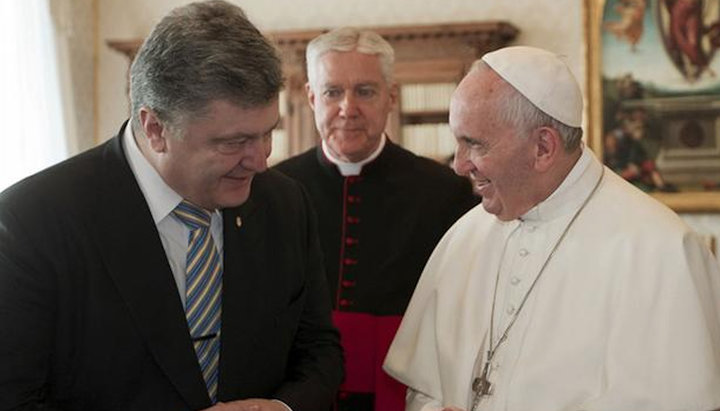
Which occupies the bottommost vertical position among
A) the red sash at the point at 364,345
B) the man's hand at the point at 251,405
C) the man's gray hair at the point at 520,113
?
the red sash at the point at 364,345

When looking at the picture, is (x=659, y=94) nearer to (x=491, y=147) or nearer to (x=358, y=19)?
(x=358, y=19)

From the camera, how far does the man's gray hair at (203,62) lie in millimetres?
2059

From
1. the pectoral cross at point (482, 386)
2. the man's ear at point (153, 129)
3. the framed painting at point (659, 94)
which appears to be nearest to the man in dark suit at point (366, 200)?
the pectoral cross at point (482, 386)

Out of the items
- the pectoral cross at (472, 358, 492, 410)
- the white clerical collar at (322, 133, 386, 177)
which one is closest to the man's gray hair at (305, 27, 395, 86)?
the white clerical collar at (322, 133, 386, 177)

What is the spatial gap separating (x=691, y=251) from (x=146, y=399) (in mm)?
1356

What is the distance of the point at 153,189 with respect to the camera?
2.21 metres

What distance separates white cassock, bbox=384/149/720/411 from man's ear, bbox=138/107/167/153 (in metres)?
1.02

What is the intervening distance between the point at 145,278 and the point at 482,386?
0.97 meters

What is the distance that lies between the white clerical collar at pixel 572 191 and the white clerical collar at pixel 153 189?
0.99 metres

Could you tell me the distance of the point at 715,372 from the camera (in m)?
2.47

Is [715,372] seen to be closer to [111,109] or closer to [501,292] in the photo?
[501,292]

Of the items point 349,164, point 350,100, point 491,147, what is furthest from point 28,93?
point 491,147

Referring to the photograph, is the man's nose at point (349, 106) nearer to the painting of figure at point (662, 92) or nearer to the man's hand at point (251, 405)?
the man's hand at point (251, 405)

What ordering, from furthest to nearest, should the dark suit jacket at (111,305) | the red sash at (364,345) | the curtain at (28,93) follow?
the curtain at (28,93) < the red sash at (364,345) < the dark suit jacket at (111,305)
